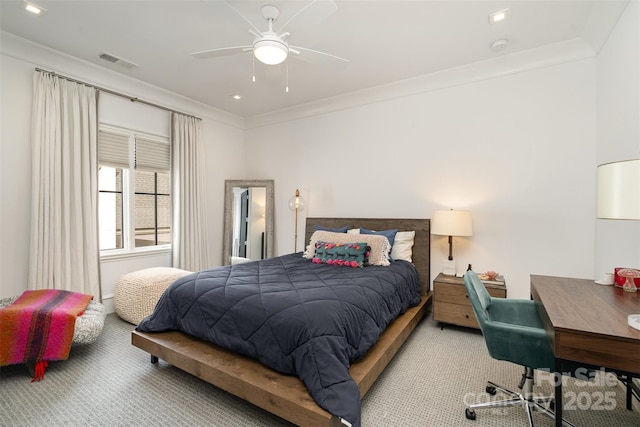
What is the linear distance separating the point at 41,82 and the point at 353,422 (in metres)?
4.18

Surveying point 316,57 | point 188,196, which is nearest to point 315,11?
point 316,57

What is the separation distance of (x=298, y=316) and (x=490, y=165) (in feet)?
9.37

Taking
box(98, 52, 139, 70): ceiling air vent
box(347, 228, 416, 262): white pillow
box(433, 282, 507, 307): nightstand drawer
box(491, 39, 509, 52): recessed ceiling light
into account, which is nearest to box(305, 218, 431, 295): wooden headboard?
box(347, 228, 416, 262): white pillow

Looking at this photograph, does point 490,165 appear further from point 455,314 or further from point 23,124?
point 23,124

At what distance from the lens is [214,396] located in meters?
2.07

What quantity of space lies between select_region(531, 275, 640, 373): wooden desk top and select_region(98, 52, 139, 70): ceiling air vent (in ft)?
14.4

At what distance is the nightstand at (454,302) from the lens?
306cm

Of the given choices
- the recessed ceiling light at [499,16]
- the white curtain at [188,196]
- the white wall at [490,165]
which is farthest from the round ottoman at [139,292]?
the recessed ceiling light at [499,16]

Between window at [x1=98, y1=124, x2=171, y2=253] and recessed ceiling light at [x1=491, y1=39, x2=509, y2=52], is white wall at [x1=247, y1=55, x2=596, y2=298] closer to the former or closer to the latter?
recessed ceiling light at [x1=491, y1=39, x2=509, y2=52]

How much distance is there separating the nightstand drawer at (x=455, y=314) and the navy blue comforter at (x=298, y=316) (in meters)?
0.52

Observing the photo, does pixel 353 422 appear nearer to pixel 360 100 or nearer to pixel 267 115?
pixel 360 100

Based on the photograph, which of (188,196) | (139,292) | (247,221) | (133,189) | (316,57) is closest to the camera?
(316,57)

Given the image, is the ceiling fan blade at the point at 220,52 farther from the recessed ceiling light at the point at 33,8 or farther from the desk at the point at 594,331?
the desk at the point at 594,331

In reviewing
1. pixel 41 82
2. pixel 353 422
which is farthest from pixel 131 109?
pixel 353 422
